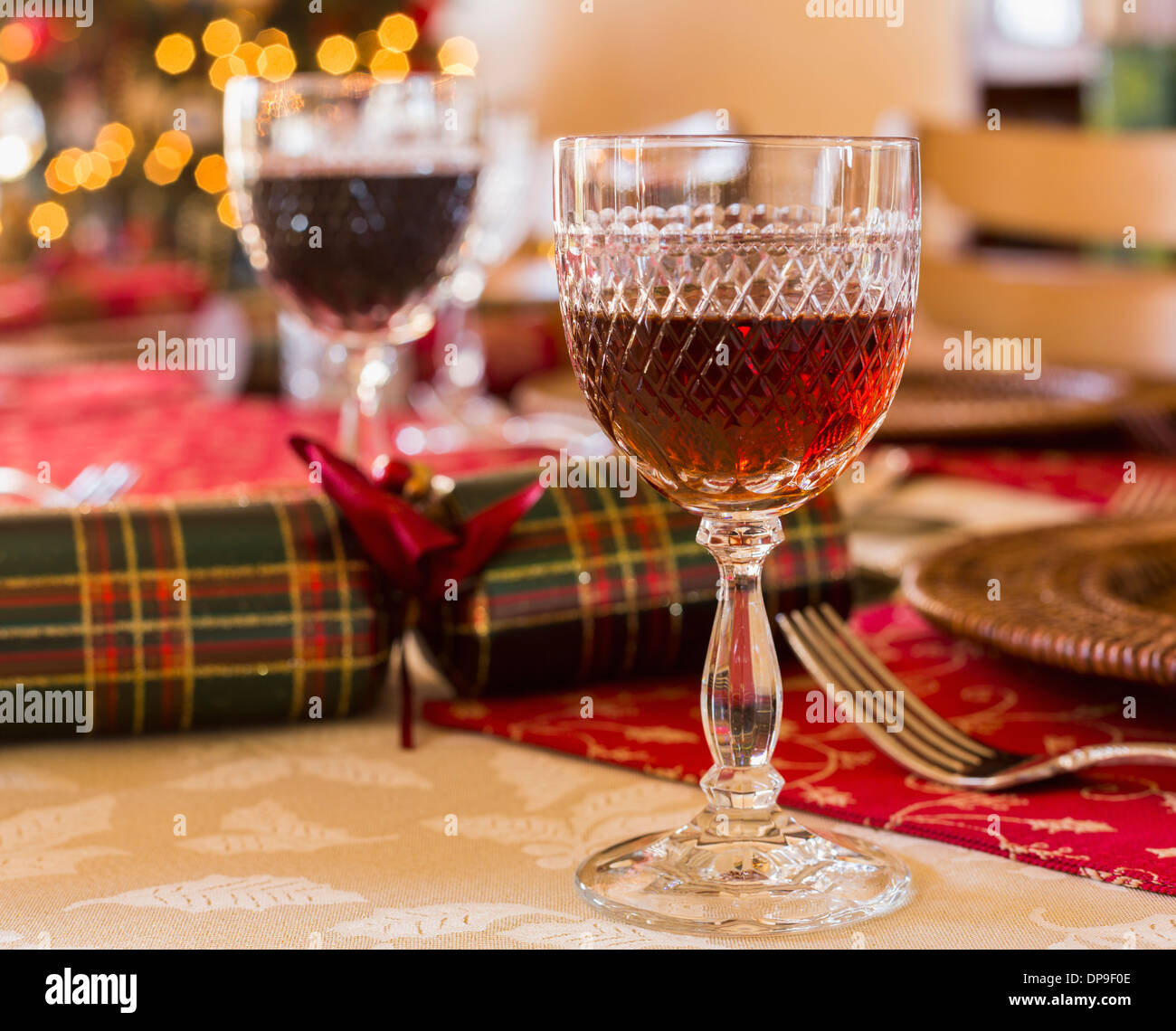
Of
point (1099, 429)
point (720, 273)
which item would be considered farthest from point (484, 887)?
point (1099, 429)

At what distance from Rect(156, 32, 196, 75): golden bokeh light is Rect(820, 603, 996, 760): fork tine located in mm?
6111

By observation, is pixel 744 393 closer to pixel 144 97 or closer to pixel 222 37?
pixel 222 37

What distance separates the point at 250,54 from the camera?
20.7 feet

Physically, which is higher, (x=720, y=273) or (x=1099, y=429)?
(x=720, y=273)

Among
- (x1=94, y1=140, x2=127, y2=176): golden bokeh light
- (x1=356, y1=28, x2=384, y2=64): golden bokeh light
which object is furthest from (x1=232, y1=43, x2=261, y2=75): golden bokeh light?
(x1=94, y1=140, x2=127, y2=176): golden bokeh light

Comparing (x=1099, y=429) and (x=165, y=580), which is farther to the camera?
(x=1099, y=429)

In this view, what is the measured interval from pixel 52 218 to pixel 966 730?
6.54 meters

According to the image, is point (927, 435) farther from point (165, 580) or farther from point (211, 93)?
point (211, 93)

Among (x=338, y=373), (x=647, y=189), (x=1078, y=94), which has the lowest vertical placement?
(x=338, y=373)

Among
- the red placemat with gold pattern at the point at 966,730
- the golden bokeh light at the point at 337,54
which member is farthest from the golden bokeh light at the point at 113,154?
the red placemat with gold pattern at the point at 966,730

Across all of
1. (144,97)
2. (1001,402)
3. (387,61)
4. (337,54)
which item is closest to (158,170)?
(144,97)
